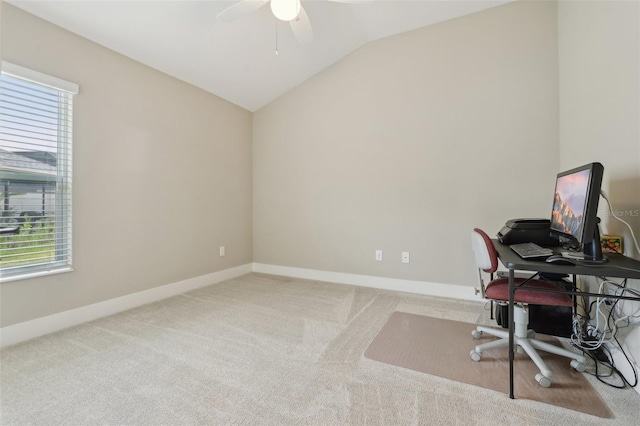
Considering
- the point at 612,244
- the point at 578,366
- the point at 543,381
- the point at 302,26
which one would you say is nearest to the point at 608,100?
the point at 612,244

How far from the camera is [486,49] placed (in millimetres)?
2766

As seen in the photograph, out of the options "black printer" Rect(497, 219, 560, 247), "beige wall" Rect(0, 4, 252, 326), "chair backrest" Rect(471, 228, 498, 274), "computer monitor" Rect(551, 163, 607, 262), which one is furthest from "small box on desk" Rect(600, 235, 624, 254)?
"beige wall" Rect(0, 4, 252, 326)

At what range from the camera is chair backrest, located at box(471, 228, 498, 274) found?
5.71 feet

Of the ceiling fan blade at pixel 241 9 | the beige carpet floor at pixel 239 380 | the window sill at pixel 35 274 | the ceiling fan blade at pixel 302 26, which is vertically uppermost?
the ceiling fan blade at pixel 302 26

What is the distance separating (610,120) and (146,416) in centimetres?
310

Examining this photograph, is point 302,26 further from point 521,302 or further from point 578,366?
point 578,366

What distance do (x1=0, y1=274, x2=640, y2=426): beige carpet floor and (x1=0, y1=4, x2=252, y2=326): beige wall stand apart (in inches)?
15.7

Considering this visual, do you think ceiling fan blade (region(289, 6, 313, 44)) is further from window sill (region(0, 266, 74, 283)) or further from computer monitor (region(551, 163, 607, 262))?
window sill (region(0, 266, 74, 283))

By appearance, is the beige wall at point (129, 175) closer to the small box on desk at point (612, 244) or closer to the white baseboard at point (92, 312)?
the white baseboard at point (92, 312)

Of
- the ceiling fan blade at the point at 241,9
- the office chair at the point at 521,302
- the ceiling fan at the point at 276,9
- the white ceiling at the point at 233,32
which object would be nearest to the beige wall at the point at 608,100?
the office chair at the point at 521,302

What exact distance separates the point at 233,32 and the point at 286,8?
1.06 m

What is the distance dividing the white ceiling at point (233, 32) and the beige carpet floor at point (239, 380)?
239 centimetres

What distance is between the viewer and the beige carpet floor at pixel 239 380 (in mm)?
1313

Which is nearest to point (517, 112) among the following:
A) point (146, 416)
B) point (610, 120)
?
point (610, 120)
